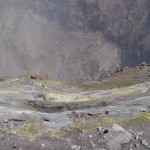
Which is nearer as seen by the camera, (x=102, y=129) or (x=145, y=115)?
(x=102, y=129)

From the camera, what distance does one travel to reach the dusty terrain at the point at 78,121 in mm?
25391

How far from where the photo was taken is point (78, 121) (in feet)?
93.3

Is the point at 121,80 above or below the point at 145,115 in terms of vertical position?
below

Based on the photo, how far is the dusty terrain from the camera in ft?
83.3

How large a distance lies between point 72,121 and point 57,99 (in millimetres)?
9693

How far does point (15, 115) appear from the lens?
29641mm

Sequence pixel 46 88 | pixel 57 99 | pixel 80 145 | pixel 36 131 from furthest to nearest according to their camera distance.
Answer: pixel 46 88 → pixel 57 99 → pixel 36 131 → pixel 80 145

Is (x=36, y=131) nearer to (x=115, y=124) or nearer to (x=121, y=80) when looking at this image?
(x=115, y=124)

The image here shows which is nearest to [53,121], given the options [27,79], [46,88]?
[46,88]

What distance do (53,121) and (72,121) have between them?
148cm

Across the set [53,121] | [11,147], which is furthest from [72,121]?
[11,147]

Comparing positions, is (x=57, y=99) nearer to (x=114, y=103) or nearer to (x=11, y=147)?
(x=114, y=103)

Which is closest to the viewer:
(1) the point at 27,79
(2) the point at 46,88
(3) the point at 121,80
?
(2) the point at 46,88

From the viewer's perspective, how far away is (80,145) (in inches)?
1000
